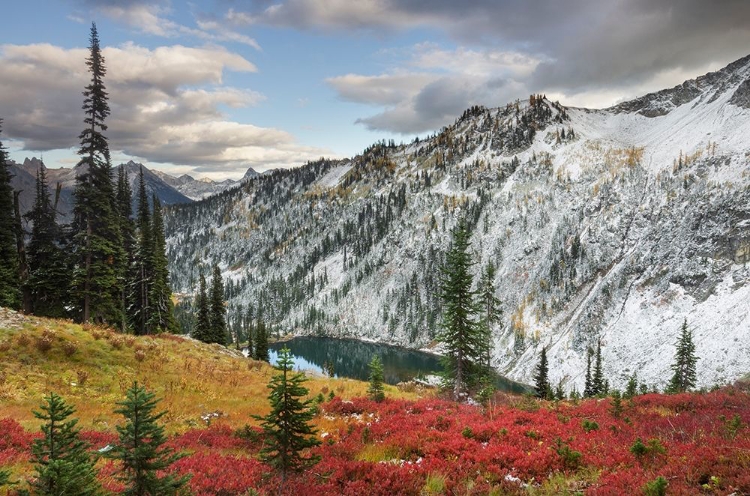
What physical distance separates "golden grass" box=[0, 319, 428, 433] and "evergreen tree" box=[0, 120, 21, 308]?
20470mm

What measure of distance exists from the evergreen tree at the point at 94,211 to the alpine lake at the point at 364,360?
91.3m

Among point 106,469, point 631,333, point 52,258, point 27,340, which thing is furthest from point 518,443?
point 631,333

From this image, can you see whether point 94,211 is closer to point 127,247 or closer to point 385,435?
point 127,247

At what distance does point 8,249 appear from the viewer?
37.9 meters

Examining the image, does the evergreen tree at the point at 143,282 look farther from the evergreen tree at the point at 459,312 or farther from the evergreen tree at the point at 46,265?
the evergreen tree at the point at 459,312

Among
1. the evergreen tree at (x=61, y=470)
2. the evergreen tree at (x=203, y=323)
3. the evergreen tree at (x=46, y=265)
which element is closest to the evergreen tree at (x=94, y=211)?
the evergreen tree at (x=46, y=265)

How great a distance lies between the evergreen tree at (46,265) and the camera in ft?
127

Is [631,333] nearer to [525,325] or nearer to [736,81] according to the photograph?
[525,325]

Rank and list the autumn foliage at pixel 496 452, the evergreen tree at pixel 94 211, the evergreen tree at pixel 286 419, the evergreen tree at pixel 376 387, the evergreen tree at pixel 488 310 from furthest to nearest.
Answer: the evergreen tree at pixel 488 310, the evergreen tree at pixel 94 211, the evergreen tree at pixel 376 387, the autumn foliage at pixel 496 452, the evergreen tree at pixel 286 419

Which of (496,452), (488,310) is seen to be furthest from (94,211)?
(488,310)

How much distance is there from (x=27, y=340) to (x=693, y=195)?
534ft

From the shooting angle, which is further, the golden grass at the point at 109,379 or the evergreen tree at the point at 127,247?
the evergreen tree at the point at 127,247

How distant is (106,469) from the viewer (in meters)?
9.09

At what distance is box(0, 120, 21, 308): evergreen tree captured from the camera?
35.8 meters
